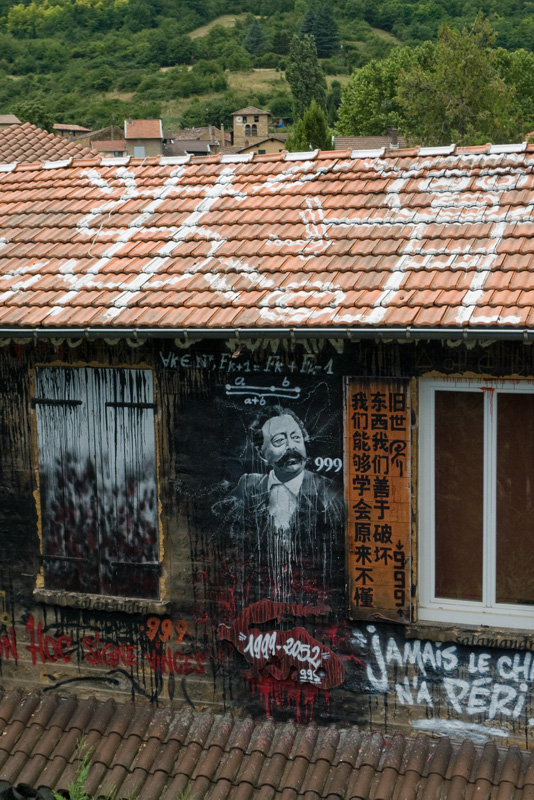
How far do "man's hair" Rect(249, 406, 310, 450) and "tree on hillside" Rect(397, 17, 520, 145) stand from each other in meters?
40.2

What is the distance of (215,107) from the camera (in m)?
121

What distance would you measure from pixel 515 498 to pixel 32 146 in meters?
15.7

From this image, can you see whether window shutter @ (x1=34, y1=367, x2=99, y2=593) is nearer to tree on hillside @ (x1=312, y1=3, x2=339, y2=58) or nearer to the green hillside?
the green hillside

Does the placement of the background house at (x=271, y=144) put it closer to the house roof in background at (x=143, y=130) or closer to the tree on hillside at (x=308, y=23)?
the house roof in background at (x=143, y=130)

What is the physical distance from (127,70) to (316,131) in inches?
3698

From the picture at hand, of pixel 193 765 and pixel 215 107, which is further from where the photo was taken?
pixel 215 107

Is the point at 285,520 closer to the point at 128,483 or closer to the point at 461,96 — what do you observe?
the point at 128,483

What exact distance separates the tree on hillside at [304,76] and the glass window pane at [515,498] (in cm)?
9198

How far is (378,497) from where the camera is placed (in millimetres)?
6148

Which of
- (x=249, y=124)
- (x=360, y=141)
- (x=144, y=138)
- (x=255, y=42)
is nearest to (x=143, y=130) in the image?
(x=144, y=138)

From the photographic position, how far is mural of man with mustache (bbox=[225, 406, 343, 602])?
633 cm

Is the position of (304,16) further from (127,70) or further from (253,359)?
(253,359)

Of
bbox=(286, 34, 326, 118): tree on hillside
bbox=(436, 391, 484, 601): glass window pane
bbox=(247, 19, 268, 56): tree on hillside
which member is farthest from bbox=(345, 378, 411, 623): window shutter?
bbox=(247, 19, 268, 56): tree on hillside

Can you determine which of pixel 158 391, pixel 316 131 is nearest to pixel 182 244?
pixel 158 391
